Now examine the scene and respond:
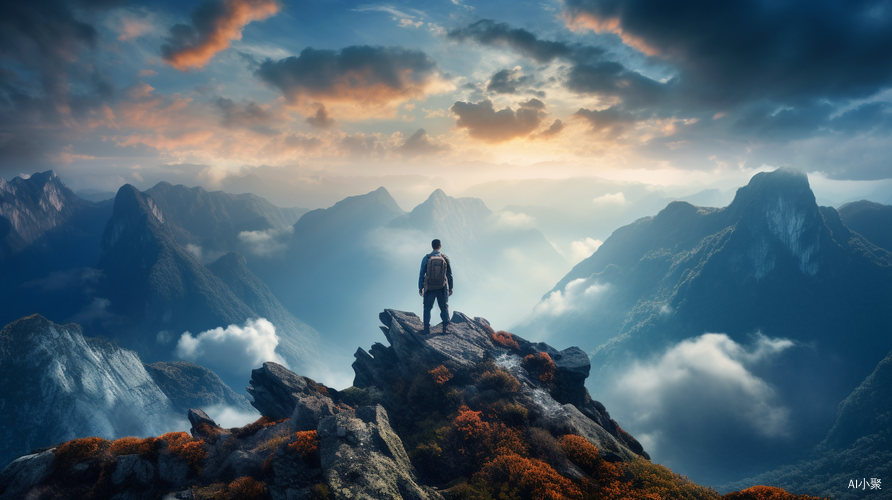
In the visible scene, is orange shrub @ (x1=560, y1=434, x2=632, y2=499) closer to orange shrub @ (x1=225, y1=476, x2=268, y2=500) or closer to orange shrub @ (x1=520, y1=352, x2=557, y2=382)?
orange shrub @ (x1=520, y1=352, x2=557, y2=382)

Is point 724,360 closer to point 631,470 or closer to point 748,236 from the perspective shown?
point 748,236

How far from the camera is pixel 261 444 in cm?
1300

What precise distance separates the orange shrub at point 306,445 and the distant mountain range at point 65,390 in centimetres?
15191

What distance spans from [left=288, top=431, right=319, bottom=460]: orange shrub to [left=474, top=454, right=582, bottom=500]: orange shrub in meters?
5.64

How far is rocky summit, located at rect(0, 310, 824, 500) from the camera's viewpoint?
998 centimetres

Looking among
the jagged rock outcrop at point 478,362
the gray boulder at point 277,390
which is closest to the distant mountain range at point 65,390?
the gray boulder at point 277,390

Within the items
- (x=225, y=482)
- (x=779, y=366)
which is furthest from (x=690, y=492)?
(x=779, y=366)

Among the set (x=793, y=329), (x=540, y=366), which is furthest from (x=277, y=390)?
(x=793, y=329)

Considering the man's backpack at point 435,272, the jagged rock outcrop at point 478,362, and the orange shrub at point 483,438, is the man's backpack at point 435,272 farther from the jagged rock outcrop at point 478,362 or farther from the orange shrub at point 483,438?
the orange shrub at point 483,438

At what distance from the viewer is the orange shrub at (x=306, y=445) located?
1081 cm

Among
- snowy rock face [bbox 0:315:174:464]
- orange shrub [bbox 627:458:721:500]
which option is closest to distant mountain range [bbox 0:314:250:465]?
snowy rock face [bbox 0:315:174:464]

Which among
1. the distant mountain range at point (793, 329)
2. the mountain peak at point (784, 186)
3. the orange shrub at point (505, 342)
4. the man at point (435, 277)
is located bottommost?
the orange shrub at point (505, 342)

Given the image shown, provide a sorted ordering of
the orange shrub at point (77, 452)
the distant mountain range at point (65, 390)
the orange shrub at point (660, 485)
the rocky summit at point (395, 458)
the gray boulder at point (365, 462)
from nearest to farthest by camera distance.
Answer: the gray boulder at point (365, 462), the rocky summit at point (395, 458), the orange shrub at point (660, 485), the orange shrub at point (77, 452), the distant mountain range at point (65, 390)

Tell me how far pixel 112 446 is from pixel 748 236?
899 ft
